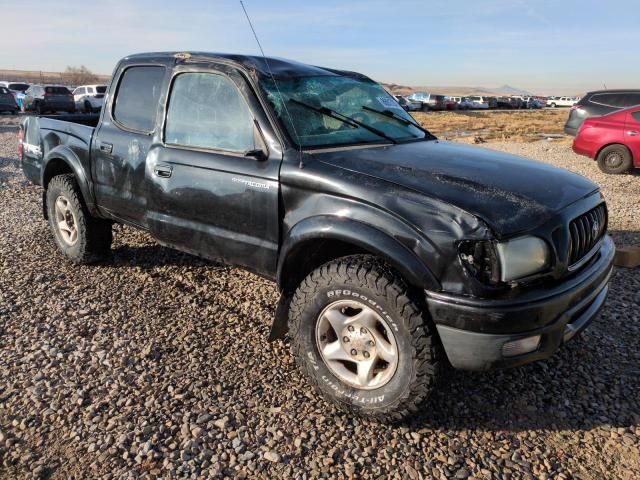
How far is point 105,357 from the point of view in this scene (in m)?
3.28

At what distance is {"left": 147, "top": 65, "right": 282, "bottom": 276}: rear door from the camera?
9.84ft

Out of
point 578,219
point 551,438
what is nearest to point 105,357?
point 551,438

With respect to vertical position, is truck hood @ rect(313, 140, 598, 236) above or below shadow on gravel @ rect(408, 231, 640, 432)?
above

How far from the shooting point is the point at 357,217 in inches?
99.4

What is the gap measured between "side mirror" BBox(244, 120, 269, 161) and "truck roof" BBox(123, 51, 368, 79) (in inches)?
17.4

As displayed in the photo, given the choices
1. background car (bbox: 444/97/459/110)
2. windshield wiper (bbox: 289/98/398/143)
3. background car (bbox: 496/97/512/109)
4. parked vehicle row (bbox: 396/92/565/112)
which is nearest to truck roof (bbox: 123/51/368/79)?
windshield wiper (bbox: 289/98/398/143)

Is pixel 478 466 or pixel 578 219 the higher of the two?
pixel 578 219

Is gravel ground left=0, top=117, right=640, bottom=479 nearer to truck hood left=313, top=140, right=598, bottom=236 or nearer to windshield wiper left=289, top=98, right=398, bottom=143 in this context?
truck hood left=313, top=140, right=598, bottom=236

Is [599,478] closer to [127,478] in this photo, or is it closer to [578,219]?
[578,219]

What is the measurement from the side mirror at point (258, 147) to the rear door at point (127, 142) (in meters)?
1.01

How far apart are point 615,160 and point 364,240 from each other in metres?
9.72

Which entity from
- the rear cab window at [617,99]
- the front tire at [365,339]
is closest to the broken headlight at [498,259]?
the front tire at [365,339]

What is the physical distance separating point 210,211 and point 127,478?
1614 millimetres

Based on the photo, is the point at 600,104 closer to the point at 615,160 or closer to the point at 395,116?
the point at 615,160
